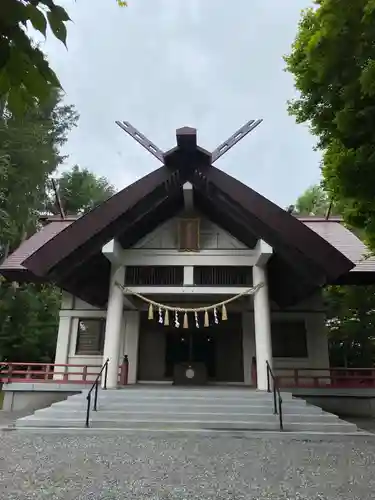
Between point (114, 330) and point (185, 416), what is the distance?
261 cm

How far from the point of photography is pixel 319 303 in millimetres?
11555

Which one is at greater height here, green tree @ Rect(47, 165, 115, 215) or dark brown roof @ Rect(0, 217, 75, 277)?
green tree @ Rect(47, 165, 115, 215)

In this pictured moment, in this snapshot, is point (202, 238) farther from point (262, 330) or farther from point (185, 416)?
point (185, 416)

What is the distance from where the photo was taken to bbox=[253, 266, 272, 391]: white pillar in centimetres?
802

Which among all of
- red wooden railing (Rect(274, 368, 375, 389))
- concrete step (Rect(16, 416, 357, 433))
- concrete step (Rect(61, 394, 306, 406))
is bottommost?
concrete step (Rect(16, 416, 357, 433))

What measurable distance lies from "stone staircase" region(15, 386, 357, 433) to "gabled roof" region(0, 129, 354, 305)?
9.16ft

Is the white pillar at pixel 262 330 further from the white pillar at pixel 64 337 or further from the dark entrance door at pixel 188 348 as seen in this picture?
the white pillar at pixel 64 337

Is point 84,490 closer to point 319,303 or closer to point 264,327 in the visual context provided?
point 264,327

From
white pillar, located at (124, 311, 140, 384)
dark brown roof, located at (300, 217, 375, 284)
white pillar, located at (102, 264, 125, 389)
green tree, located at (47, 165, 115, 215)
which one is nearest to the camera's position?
white pillar, located at (102, 264, 125, 389)

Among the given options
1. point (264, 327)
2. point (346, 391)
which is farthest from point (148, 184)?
point (346, 391)

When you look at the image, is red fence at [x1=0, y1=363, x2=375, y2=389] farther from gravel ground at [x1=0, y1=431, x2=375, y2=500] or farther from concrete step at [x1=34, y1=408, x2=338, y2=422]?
gravel ground at [x1=0, y1=431, x2=375, y2=500]

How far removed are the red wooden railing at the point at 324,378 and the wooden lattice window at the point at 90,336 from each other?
528 cm

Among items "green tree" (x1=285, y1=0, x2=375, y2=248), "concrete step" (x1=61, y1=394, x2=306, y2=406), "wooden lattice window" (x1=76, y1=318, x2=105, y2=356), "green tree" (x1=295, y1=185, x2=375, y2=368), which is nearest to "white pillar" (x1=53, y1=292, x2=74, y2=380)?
"wooden lattice window" (x1=76, y1=318, x2=105, y2=356)

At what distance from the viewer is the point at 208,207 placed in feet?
31.5
